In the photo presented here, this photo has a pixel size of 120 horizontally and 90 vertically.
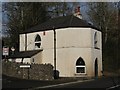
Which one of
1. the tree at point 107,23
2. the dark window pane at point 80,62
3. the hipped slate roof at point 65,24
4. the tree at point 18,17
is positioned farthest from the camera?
the tree at point 107,23

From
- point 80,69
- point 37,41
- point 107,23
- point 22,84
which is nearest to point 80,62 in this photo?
point 80,69

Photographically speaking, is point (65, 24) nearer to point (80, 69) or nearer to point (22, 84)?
point (80, 69)

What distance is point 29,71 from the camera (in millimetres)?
36688

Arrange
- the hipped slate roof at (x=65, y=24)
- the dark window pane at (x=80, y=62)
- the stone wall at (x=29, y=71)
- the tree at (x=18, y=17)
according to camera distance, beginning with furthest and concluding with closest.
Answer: the tree at (x=18, y=17)
the hipped slate roof at (x=65, y=24)
the dark window pane at (x=80, y=62)
the stone wall at (x=29, y=71)

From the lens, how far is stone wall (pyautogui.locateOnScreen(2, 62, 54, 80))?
119 feet

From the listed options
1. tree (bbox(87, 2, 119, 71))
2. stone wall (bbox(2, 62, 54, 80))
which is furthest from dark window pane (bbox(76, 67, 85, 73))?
tree (bbox(87, 2, 119, 71))

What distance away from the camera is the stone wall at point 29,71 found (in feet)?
119

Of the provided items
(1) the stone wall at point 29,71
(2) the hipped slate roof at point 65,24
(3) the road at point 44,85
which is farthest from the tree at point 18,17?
(3) the road at point 44,85

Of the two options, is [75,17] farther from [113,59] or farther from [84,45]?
[113,59]

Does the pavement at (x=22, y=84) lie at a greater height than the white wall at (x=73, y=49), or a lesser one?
lesser

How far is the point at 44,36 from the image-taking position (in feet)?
163

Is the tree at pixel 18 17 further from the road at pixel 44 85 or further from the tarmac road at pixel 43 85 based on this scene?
the road at pixel 44 85

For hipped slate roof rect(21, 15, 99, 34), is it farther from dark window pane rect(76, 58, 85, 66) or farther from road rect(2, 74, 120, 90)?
road rect(2, 74, 120, 90)

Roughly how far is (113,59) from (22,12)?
1974cm
